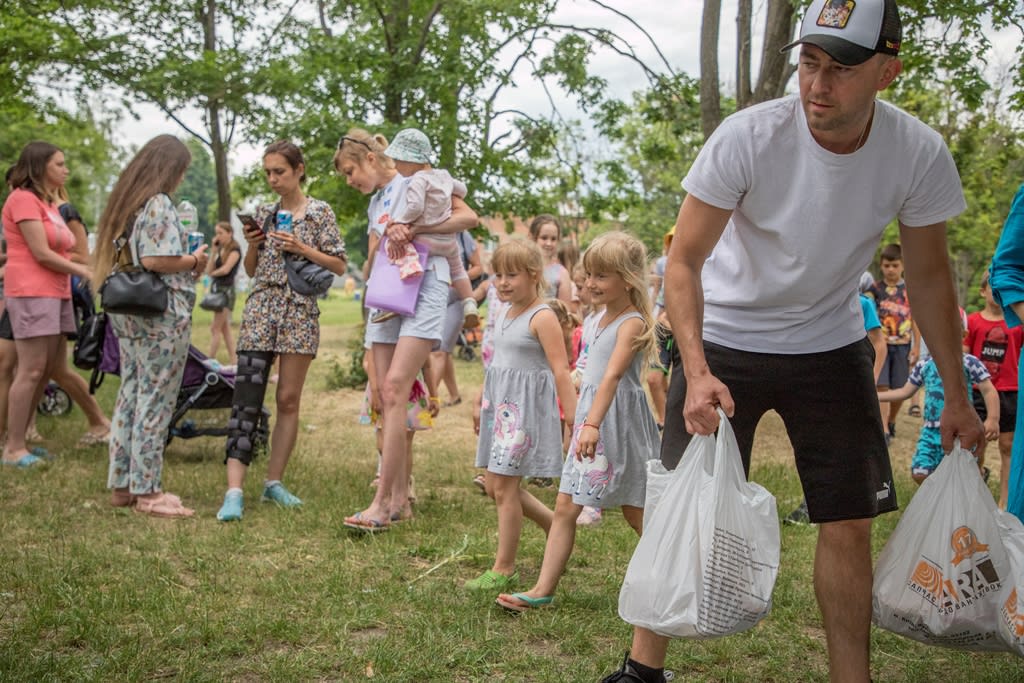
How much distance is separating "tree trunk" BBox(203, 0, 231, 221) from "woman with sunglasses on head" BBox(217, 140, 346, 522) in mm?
9444

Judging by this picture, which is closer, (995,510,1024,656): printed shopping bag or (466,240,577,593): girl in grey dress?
(995,510,1024,656): printed shopping bag

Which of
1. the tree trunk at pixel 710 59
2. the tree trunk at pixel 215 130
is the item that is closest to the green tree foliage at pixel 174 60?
the tree trunk at pixel 215 130

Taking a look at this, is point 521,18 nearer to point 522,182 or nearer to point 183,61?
point 522,182

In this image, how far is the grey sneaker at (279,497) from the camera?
6.07m

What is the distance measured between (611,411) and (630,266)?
A: 2.03 ft

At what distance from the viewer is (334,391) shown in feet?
39.1

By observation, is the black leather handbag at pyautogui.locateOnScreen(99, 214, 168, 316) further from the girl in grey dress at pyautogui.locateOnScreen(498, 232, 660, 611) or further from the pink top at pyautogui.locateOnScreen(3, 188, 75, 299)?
the girl in grey dress at pyautogui.locateOnScreen(498, 232, 660, 611)

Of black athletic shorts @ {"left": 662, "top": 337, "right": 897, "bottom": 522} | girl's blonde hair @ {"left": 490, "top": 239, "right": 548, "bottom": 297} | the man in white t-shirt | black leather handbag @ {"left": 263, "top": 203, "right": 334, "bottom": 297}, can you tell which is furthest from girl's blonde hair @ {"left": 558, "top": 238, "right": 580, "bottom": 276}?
black athletic shorts @ {"left": 662, "top": 337, "right": 897, "bottom": 522}

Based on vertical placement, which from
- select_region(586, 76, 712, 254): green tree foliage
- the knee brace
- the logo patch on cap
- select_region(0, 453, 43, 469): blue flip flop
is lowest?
select_region(0, 453, 43, 469): blue flip flop

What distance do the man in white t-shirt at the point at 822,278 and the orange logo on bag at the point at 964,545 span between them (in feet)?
0.75

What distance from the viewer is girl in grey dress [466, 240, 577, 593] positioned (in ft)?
15.0

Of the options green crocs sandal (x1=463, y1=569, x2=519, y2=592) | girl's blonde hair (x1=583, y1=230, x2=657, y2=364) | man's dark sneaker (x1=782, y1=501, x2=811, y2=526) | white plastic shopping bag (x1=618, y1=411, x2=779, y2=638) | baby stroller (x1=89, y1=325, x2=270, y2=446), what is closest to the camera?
white plastic shopping bag (x1=618, y1=411, x2=779, y2=638)

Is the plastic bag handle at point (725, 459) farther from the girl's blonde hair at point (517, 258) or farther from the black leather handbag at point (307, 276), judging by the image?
the black leather handbag at point (307, 276)

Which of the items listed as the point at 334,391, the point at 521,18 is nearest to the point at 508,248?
the point at 521,18
